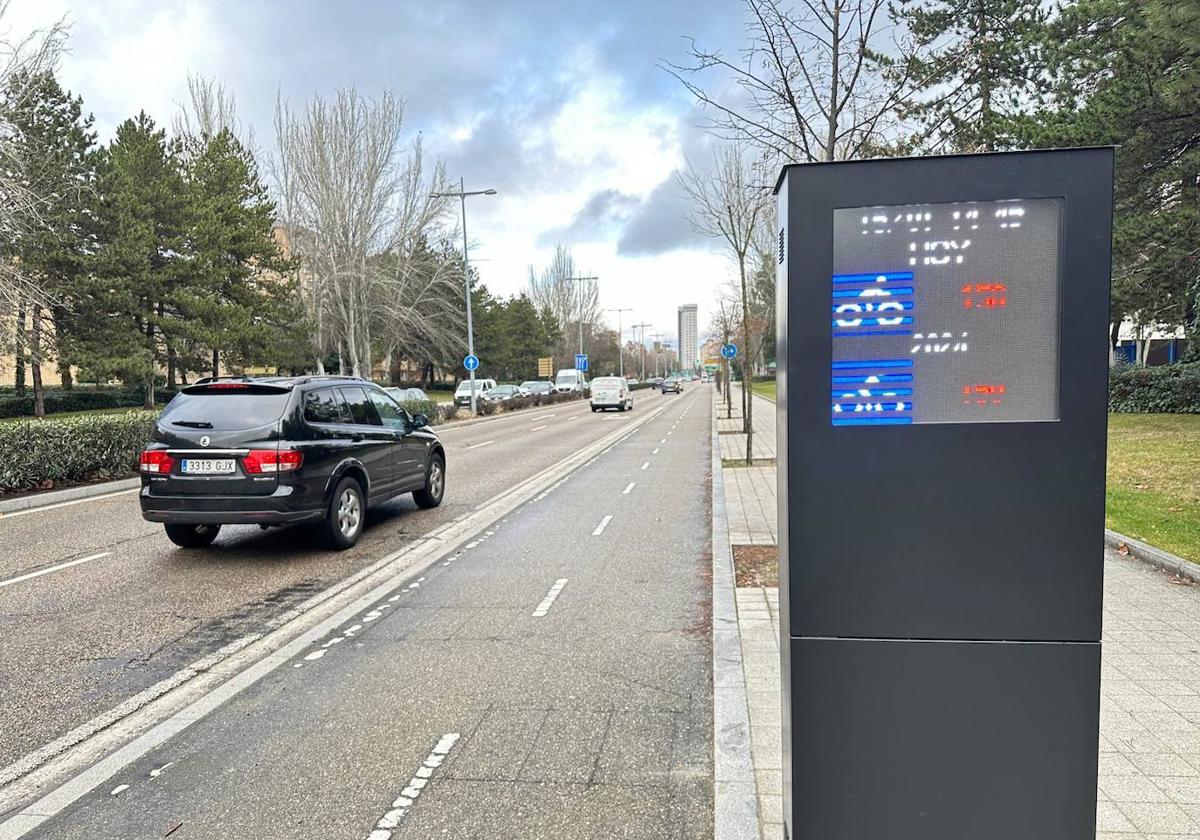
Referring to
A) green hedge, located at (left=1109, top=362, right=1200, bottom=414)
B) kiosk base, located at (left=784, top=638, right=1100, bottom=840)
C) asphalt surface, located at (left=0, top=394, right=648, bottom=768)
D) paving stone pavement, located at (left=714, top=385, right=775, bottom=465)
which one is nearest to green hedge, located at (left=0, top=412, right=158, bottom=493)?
asphalt surface, located at (left=0, top=394, right=648, bottom=768)

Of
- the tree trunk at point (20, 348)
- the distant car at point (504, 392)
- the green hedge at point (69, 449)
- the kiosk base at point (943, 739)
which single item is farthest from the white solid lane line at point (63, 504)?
the distant car at point (504, 392)

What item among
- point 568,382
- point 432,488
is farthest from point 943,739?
point 568,382

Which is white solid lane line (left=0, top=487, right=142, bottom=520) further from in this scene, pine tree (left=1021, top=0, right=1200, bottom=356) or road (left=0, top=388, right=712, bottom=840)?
pine tree (left=1021, top=0, right=1200, bottom=356)

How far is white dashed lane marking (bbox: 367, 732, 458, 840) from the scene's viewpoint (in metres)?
3.02

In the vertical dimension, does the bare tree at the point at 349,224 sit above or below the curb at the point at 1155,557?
above

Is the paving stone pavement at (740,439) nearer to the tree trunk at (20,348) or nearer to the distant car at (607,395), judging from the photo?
the distant car at (607,395)

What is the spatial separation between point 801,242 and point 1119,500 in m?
9.54

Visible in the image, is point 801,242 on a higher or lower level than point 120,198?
lower

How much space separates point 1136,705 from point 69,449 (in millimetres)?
14613

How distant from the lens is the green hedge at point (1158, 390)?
Result: 67.2ft

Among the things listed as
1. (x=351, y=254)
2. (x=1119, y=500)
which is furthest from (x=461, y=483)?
(x=351, y=254)

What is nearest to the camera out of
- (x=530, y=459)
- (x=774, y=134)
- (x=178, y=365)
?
(x=774, y=134)

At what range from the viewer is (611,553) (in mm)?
7945

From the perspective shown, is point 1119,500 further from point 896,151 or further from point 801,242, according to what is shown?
point 801,242
